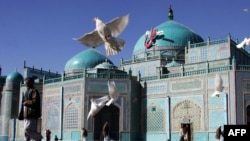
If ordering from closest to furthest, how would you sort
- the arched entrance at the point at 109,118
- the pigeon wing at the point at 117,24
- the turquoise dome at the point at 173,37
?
the pigeon wing at the point at 117,24 < the arched entrance at the point at 109,118 < the turquoise dome at the point at 173,37

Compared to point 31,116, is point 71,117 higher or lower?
lower

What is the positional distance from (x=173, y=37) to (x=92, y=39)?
105 feet

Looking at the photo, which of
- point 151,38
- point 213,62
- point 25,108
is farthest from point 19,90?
point 25,108

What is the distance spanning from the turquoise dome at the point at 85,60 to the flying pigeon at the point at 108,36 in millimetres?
31842

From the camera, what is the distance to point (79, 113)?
41.3 meters

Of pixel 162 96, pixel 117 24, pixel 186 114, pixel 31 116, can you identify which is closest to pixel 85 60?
pixel 162 96

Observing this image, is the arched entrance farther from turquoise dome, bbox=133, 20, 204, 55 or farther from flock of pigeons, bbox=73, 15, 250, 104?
flock of pigeons, bbox=73, 15, 250, 104

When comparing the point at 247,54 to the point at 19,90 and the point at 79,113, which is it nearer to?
the point at 79,113

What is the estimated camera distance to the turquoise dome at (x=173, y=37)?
4872 centimetres

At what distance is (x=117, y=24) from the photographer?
18.0 meters

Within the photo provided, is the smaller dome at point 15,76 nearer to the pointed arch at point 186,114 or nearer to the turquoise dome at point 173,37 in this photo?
the turquoise dome at point 173,37

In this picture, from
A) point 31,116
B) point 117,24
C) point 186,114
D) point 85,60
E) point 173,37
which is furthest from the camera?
point 85,60

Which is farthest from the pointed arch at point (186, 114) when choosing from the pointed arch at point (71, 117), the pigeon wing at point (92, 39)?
the pigeon wing at point (92, 39)

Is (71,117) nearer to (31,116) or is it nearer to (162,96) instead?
(162,96)
